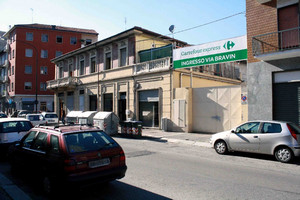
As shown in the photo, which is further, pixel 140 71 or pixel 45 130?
pixel 140 71

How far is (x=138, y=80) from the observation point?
20.9 m

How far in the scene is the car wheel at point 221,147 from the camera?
9.89 meters

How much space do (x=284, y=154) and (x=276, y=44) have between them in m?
6.51

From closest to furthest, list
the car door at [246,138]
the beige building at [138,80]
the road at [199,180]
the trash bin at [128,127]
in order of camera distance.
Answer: the road at [199,180], the car door at [246,138], the trash bin at [128,127], the beige building at [138,80]

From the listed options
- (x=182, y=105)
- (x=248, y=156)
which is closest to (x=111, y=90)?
(x=182, y=105)

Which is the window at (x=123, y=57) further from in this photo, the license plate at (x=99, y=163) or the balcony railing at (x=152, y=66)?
the license plate at (x=99, y=163)

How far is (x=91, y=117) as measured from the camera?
1784 centimetres

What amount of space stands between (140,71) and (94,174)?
53.4 feet

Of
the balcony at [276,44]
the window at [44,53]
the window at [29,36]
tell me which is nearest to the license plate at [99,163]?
the balcony at [276,44]

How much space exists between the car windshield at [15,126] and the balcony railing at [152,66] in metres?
11.1

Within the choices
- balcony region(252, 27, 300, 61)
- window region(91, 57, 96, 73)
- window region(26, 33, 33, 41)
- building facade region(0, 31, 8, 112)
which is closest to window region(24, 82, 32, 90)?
building facade region(0, 31, 8, 112)

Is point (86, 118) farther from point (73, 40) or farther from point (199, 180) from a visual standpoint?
point (73, 40)

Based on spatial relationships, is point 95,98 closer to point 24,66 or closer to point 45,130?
point 45,130

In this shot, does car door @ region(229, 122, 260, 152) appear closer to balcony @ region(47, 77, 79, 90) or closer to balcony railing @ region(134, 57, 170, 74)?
balcony railing @ region(134, 57, 170, 74)
